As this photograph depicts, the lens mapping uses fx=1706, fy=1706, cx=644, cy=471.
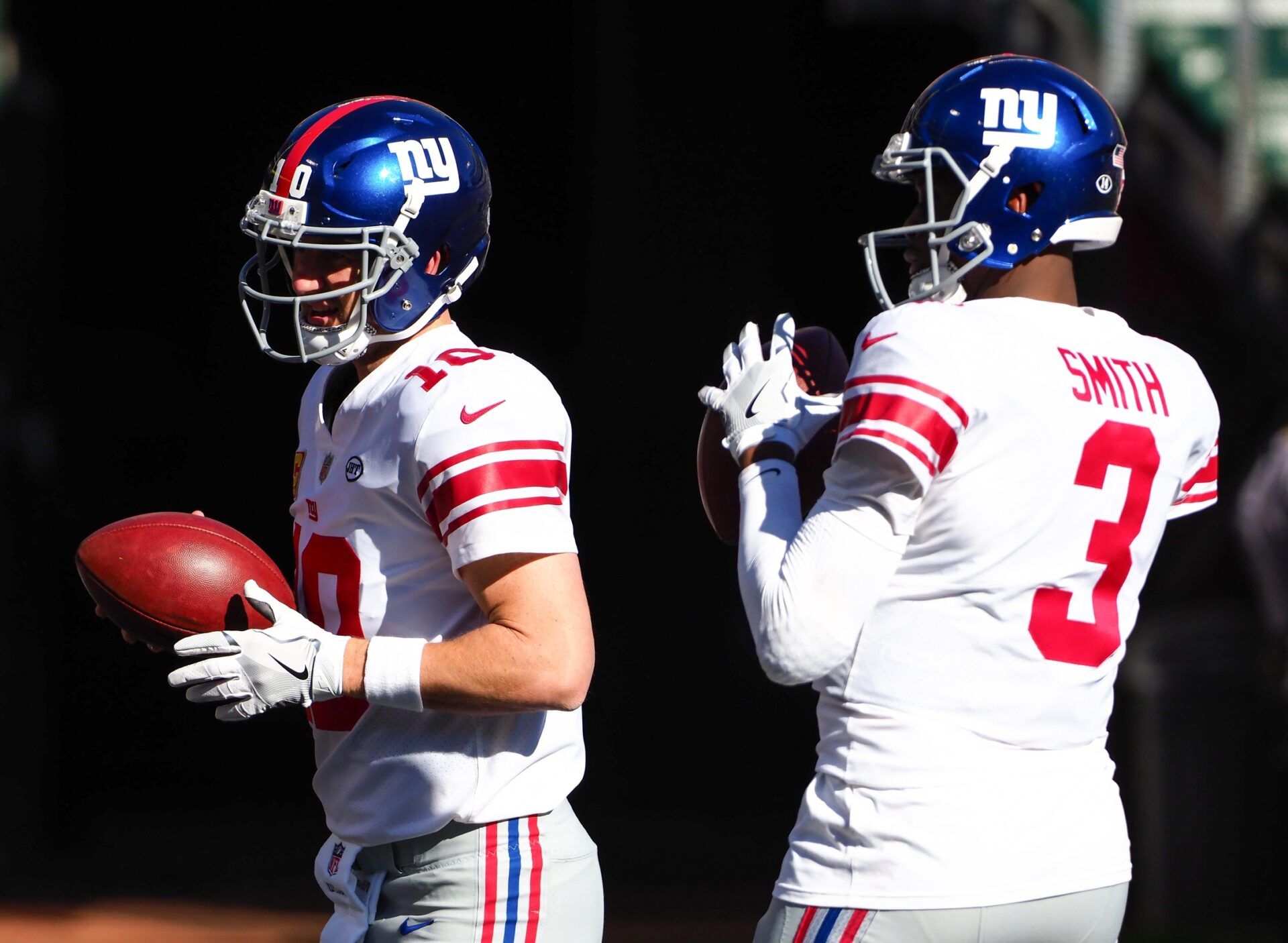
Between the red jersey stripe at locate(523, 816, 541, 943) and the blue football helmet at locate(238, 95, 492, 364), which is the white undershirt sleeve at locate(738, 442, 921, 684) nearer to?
the red jersey stripe at locate(523, 816, 541, 943)

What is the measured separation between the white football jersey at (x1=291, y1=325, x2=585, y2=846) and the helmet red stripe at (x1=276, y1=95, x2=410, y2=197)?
334 mm

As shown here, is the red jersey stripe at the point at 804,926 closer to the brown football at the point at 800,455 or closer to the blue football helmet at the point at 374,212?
the brown football at the point at 800,455

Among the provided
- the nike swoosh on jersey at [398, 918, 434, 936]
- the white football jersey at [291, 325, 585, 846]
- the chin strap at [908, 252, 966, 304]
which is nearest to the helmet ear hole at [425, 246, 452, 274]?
the white football jersey at [291, 325, 585, 846]

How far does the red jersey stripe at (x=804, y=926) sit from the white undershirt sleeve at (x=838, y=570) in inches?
10.9

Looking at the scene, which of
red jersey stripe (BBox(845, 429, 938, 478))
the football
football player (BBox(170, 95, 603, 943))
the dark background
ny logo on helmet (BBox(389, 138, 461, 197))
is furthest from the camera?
the dark background

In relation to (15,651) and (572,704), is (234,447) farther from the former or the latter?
(572,704)

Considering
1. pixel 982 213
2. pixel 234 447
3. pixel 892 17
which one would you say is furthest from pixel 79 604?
pixel 982 213

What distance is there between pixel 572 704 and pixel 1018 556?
605 mm

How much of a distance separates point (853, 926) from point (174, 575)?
41.0 inches

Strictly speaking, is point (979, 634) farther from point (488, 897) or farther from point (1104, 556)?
point (488, 897)

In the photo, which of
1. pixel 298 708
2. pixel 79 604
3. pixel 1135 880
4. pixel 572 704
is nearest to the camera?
pixel 572 704

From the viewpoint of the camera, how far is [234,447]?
8.43 m

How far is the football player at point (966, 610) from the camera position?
79.1 inches

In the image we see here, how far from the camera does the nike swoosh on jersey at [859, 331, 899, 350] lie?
6.75 feet
